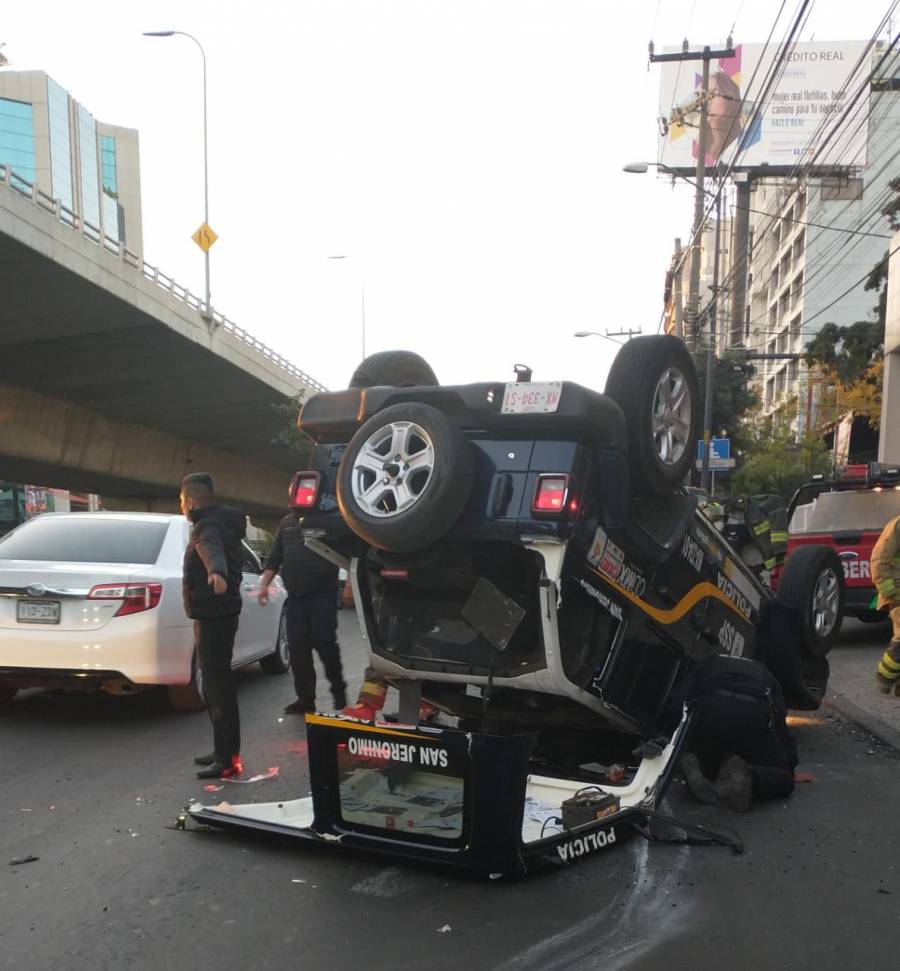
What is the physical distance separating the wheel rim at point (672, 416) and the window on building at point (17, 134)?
12218cm

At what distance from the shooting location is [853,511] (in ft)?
36.1

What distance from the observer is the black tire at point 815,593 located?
6492mm

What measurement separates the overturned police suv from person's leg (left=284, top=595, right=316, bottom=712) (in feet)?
8.07

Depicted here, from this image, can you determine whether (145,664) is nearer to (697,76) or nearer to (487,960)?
(487,960)

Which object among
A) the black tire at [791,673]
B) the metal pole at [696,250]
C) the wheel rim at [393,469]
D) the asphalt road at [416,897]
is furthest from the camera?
the metal pole at [696,250]

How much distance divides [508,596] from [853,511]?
25.4ft

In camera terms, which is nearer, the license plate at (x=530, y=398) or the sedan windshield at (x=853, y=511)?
the license plate at (x=530, y=398)

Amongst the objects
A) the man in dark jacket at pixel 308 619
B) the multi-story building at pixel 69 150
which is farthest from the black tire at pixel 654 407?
the multi-story building at pixel 69 150

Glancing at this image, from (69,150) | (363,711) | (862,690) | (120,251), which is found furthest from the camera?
(69,150)

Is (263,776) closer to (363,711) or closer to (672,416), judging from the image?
(363,711)

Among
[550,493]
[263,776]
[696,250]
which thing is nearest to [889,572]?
[550,493]

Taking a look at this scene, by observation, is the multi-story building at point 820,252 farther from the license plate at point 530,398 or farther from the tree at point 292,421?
the license plate at point 530,398

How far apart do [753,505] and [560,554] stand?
3.65m

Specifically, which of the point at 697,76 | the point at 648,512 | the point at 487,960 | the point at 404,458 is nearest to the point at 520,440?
the point at 404,458
